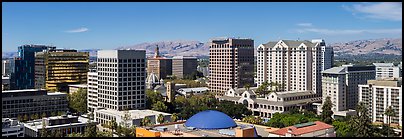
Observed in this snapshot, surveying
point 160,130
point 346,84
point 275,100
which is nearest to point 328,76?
point 346,84

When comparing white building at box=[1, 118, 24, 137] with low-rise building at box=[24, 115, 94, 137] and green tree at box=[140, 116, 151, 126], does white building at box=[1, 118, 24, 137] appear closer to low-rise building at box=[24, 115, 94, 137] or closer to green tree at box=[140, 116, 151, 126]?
low-rise building at box=[24, 115, 94, 137]

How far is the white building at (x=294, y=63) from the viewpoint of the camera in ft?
67.6

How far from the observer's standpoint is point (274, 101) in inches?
701

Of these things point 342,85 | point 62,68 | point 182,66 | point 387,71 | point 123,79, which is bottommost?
point 342,85

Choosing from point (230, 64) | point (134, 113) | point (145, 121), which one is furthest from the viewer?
point (230, 64)

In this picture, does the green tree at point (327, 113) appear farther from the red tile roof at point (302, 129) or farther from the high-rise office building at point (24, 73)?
the high-rise office building at point (24, 73)

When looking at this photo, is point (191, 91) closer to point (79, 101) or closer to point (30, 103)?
point (79, 101)

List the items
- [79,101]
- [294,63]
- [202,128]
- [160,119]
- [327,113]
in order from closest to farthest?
[202,128], [160,119], [327,113], [79,101], [294,63]

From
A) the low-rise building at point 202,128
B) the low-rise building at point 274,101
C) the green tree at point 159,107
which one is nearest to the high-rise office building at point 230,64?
the low-rise building at point 274,101

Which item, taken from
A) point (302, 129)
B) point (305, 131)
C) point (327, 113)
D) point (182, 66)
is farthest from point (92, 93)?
point (182, 66)

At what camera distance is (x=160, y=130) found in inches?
395

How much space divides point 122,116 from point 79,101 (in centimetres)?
485

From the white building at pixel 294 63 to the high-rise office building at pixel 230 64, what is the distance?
0.75 meters

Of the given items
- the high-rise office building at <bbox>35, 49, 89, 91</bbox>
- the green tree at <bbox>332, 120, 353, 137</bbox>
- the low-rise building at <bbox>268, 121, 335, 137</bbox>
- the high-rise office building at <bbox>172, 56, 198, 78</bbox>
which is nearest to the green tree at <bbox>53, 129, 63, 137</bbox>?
the low-rise building at <bbox>268, 121, 335, 137</bbox>
